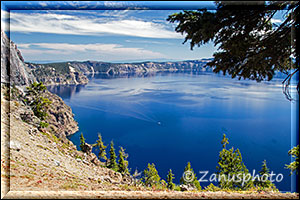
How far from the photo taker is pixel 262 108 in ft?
170

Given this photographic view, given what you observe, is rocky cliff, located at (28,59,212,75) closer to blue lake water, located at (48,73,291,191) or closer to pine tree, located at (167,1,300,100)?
blue lake water, located at (48,73,291,191)

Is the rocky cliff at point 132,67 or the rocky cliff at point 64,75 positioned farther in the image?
the rocky cliff at point 132,67

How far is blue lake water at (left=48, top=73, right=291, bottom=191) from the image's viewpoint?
3350cm

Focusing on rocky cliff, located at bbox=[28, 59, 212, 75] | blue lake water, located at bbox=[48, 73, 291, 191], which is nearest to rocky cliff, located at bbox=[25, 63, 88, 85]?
blue lake water, located at bbox=[48, 73, 291, 191]

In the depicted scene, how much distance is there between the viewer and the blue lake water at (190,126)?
33.5 meters

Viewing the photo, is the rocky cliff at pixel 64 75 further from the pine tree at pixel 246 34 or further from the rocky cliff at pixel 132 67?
the pine tree at pixel 246 34

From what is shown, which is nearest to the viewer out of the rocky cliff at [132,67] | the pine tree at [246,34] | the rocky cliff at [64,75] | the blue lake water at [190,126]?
the pine tree at [246,34]

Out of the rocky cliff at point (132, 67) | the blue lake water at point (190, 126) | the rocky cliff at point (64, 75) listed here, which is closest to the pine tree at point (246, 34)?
the blue lake water at point (190, 126)

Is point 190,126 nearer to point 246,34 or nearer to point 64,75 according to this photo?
point 246,34

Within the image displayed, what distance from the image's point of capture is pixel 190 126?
45.1 meters

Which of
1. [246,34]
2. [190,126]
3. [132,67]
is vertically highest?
[132,67]

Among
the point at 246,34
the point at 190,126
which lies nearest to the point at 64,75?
the point at 190,126

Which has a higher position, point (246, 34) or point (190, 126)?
point (246, 34)

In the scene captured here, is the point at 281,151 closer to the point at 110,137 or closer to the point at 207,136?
the point at 207,136
